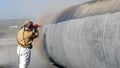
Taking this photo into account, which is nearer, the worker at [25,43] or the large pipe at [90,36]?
the large pipe at [90,36]

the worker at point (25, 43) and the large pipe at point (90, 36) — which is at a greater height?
the large pipe at point (90, 36)

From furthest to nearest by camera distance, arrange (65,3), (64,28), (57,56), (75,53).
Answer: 1. (65,3)
2. (57,56)
3. (64,28)
4. (75,53)

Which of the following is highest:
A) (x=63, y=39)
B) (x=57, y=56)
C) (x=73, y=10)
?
(x=73, y=10)

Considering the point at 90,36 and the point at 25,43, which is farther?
the point at 25,43

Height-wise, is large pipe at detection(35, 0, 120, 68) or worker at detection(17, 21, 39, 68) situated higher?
large pipe at detection(35, 0, 120, 68)

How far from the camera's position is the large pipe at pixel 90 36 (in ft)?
19.8

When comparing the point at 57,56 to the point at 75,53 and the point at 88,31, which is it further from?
the point at 88,31

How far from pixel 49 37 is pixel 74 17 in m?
2.62

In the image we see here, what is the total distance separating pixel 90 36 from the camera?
6.86m

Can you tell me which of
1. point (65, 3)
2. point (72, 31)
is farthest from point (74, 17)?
point (65, 3)

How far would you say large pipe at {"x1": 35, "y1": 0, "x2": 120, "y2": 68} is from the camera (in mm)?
6027

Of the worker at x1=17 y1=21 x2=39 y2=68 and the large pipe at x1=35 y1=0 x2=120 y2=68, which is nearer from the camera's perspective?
the large pipe at x1=35 y1=0 x2=120 y2=68

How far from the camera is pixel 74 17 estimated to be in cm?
837

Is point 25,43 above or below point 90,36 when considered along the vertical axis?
below
